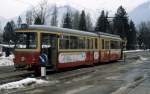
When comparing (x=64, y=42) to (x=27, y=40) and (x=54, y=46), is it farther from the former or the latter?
(x=27, y=40)

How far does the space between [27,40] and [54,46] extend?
2374 mm

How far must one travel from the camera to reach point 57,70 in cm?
2856

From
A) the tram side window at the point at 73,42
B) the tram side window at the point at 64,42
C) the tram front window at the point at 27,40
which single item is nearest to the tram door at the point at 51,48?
the tram side window at the point at 64,42

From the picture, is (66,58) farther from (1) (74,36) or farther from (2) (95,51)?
(2) (95,51)

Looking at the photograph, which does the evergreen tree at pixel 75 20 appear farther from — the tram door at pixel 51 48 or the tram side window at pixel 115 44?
the tram door at pixel 51 48

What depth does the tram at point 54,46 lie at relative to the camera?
25.3 meters

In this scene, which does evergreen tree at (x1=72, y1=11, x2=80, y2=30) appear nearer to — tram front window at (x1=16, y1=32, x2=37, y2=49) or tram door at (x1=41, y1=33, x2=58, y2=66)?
tram door at (x1=41, y1=33, x2=58, y2=66)

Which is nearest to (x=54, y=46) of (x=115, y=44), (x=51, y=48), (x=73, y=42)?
(x=51, y=48)

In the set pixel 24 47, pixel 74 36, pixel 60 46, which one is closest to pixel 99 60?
pixel 74 36

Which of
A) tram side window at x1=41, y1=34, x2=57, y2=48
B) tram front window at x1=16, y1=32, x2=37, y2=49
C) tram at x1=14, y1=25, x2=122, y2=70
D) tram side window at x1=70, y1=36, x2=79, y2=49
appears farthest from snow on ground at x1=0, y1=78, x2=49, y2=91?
tram side window at x1=70, y1=36, x2=79, y2=49

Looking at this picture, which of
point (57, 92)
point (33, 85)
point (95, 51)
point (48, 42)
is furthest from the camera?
point (95, 51)

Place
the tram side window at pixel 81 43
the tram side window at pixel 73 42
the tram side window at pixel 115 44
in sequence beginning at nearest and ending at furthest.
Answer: the tram side window at pixel 73 42 → the tram side window at pixel 81 43 → the tram side window at pixel 115 44

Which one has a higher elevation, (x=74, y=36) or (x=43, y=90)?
(x=74, y=36)

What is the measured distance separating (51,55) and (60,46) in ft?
2.93
